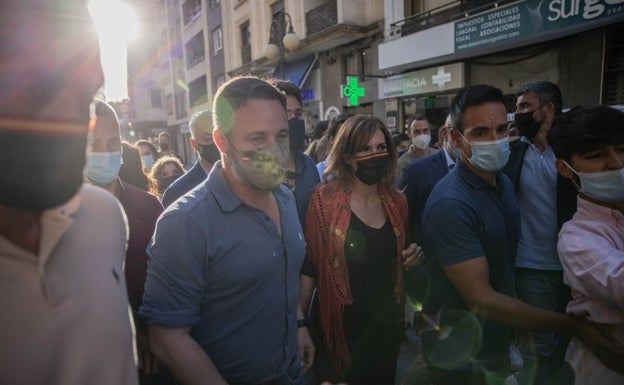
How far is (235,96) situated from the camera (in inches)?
65.3

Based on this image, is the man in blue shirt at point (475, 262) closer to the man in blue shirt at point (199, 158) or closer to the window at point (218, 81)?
the man in blue shirt at point (199, 158)

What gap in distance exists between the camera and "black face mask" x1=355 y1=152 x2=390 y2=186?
2619 mm

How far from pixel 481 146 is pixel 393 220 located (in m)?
0.76

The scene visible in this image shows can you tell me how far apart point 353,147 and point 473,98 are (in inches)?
33.3

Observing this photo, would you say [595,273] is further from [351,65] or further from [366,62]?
[351,65]

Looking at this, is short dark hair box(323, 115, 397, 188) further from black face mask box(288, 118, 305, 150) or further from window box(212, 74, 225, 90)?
window box(212, 74, 225, 90)

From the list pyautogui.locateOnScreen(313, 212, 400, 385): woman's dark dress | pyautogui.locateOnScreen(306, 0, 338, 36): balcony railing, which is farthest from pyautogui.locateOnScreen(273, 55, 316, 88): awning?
pyautogui.locateOnScreen(313, 212, 400, 385): woman's dark dress

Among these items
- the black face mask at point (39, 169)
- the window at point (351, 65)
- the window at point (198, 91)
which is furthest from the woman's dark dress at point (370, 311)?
the window at point (198, 91)

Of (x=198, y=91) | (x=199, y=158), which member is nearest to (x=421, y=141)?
(x=199, y=158)

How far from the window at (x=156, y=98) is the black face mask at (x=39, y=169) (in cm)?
4543

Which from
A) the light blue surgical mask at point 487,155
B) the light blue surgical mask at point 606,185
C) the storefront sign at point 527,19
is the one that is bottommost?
the light blue surgical mask at point 606,185

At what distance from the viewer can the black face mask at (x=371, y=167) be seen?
2619 mm

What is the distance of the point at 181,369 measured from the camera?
137 cm

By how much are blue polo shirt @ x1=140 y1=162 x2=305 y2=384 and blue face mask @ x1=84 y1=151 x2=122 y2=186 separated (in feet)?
2.60
